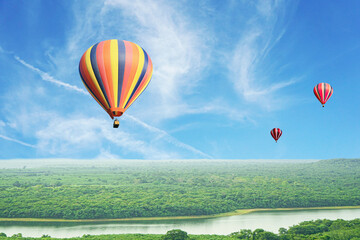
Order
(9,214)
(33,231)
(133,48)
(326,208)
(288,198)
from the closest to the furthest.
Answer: (133,48), (33,231), (9,214), (326,208), (288,198)

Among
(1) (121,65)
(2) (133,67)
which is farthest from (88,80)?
(2) (133,67)

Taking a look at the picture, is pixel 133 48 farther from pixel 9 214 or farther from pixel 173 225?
pixel 9 214

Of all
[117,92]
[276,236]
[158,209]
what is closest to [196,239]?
[276,236]

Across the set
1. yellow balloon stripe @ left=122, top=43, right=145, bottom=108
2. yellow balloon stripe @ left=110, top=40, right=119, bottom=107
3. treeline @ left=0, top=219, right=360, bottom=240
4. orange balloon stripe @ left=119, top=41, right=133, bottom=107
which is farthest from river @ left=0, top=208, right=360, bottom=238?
yellow balloon stripe @ left=110, top=40, right=119, bottom=107

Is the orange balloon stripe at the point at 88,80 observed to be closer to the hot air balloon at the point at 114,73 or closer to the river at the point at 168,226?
the hot air balloon at the point at 114,73

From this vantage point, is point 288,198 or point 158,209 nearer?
point 158,209

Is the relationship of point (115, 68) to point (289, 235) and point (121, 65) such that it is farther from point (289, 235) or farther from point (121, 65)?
point (289, 235)

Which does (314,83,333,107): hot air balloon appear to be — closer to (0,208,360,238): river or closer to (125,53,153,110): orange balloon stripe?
(0,208,360,238): river
